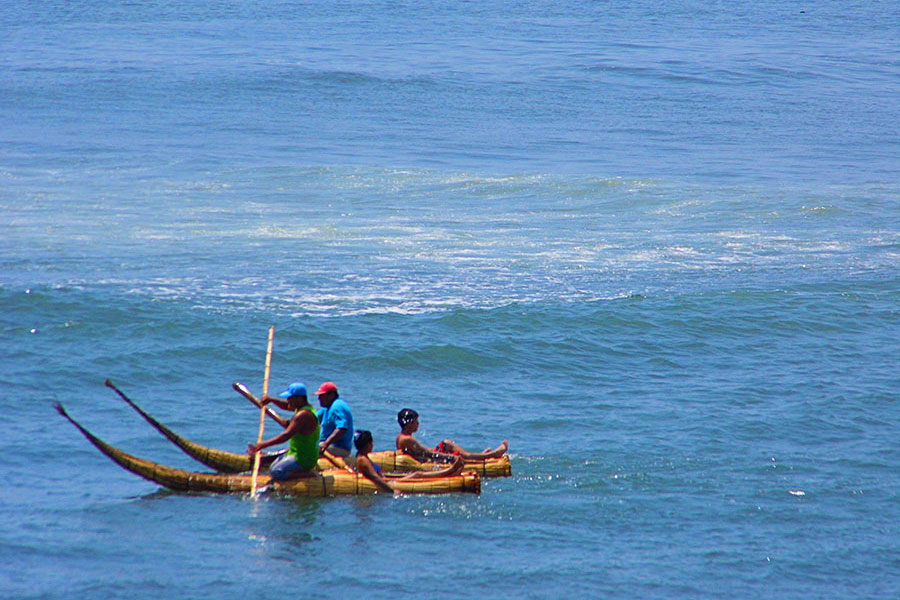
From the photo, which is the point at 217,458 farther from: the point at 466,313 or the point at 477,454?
the point at 466,313

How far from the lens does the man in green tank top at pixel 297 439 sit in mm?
12547

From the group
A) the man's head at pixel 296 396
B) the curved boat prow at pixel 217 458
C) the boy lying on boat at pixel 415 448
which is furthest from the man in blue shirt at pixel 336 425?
the curved boat prow at pixel 217 458

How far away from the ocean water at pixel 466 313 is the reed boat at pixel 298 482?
0.17m

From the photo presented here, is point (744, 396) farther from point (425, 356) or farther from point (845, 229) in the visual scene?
point (845, 229)

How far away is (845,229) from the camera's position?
31.4 meters

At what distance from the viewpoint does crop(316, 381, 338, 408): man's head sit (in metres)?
13.3

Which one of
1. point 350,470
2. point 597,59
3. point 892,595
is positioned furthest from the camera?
point 597,59

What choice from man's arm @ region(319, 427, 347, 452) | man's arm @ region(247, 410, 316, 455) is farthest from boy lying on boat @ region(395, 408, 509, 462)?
man's arm @ region(247, 410, 316, 455)

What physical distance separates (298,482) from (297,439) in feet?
1.81

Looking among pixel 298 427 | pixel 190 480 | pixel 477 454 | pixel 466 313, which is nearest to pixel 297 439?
pixel 298 427

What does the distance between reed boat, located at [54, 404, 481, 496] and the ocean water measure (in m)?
0.17

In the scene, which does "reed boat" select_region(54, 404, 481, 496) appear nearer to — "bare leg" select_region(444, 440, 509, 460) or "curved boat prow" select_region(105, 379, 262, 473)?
"curved boat prow" select_region(105, 379, 262, 473)

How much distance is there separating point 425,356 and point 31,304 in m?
8.16

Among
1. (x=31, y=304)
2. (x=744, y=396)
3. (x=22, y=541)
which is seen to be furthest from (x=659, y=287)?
(x=22, y=541)
